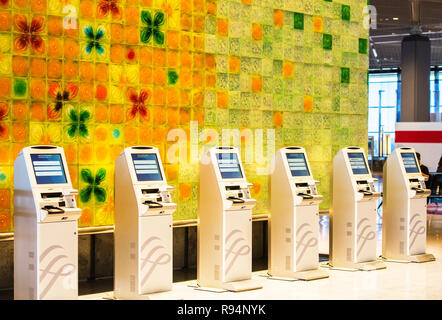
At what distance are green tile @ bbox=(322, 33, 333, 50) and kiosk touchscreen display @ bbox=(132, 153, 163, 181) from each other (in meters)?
3.34

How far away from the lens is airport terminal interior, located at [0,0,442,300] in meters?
5.48

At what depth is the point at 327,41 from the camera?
27.0 ft

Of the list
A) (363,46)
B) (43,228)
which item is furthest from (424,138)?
(43,228)

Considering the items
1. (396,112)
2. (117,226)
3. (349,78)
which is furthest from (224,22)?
(396,112)

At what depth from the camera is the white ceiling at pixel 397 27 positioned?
15046mm

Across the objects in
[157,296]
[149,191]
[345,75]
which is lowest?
[157,296]

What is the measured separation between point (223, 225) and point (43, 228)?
5.89ft

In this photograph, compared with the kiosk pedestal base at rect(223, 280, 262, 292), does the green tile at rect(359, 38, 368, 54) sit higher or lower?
higher

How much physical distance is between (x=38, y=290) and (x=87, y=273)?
1534mm

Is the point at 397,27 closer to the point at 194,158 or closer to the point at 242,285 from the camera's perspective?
the point at 194,158

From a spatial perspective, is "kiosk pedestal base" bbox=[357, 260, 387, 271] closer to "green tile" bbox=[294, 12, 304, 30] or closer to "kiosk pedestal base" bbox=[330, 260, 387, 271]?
"kiosk pedestal base" bbox=[330, 260, 387, 271]

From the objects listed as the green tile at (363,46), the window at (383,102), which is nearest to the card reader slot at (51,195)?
the green tile at (363,46)

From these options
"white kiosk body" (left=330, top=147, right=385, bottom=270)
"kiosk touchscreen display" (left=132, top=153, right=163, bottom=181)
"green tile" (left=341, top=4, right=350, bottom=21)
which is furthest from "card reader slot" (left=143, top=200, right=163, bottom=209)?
"green tile" (left=341, top=4, right=350, bottom=21)

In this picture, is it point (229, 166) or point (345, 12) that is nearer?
point (229, 166)
